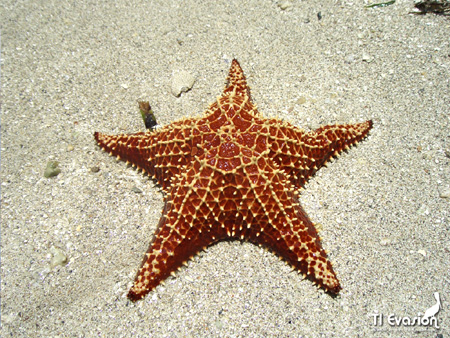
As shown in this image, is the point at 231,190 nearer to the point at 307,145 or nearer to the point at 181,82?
the point at 307,145

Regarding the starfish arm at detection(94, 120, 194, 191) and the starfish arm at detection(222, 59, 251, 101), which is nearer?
the starfish arm at detection(94, 120, 194, 191)

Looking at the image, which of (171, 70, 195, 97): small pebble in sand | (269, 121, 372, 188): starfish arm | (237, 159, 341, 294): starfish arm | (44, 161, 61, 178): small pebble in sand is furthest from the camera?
(171, 70, 195, 97): small pebble in sand

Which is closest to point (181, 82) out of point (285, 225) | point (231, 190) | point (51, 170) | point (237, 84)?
point (237, 84)

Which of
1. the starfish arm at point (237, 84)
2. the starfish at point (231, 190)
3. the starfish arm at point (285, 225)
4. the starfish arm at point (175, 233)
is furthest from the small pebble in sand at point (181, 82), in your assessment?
the starfish arm at point (285, 225)

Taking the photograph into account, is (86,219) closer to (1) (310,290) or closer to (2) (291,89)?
(1) (310,290)

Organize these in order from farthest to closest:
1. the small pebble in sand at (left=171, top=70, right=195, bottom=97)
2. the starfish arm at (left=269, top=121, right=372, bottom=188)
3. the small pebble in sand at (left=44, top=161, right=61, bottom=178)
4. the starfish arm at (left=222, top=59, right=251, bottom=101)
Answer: the small pebble in sand at (left=171, top=70, right=195, bottom=97) → the small pebble in sand at (left=44, top=161, right=61, bottom=178) → the starfish arm at (left=222, top=59, right=251, bottom=101) → the starfish arm at (left=269, top=121, right=372, bottom=188)

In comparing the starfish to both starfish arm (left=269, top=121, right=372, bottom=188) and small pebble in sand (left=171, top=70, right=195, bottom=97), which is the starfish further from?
small pebble in sand (left=171, top=70, right=195, bottom=97)

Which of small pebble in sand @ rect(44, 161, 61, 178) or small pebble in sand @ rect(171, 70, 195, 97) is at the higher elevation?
small pebble in sand @ rect(171, 70, 195, 97)

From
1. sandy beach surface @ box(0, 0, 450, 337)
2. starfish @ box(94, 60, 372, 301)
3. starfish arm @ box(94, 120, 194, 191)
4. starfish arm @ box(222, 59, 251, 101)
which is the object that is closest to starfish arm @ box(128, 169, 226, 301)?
starfish @ box(94, 60, 372, 301)

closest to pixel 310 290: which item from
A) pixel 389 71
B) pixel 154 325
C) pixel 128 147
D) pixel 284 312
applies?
pixel 284 312
